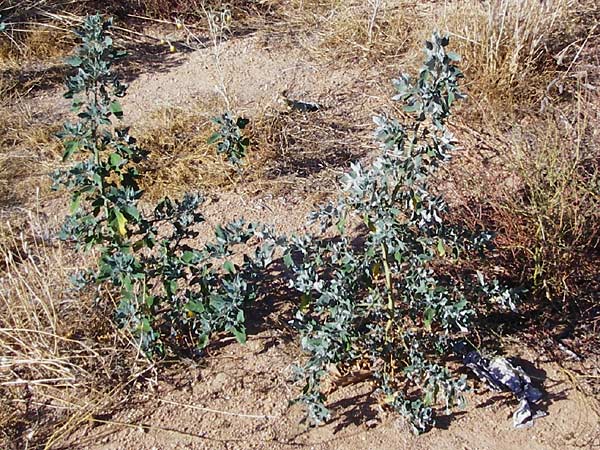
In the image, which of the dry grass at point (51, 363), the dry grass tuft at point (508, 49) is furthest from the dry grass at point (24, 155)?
the dry grass tuft at point (508, 49)

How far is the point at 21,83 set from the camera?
5.19 meters

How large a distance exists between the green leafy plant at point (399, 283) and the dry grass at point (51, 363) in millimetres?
805

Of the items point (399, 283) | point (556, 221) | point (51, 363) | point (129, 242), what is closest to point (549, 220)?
point (556, 221)

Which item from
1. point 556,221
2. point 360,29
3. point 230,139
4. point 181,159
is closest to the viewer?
point 556,221

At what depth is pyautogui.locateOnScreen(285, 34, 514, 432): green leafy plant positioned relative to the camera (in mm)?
2756

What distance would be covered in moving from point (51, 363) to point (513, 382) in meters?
1.81

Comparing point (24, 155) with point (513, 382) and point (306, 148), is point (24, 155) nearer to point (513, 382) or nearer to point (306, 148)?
point (306, 148)

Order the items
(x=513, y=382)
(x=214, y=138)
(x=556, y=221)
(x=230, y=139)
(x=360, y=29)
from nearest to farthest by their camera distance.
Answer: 1. (x=513, y=382)
2. (x=556, y=221)
3. (x=214, y=138)
4. (x=230, y=139)
5. (x=360, y=29)

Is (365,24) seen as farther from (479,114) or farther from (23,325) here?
(23,325)

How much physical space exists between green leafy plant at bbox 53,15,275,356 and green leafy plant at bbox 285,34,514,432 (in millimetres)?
249

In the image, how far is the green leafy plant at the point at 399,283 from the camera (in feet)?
9.04

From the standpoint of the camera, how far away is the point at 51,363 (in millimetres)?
3229

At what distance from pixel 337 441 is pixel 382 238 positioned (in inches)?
31.6

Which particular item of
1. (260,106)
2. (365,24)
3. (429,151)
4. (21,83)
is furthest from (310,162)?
(21,83)
